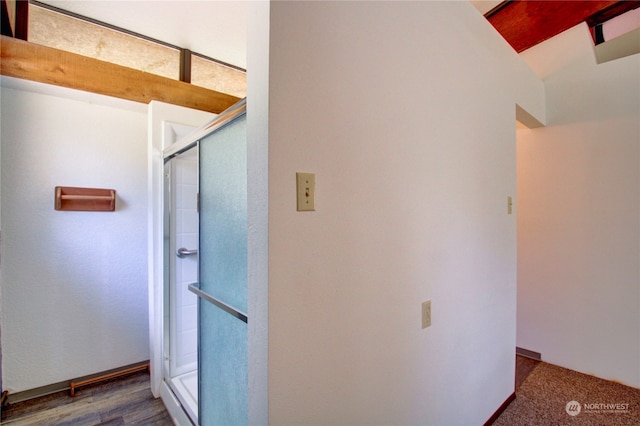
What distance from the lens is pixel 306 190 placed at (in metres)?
0.80

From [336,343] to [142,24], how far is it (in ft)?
8.48

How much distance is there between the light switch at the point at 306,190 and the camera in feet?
2.58

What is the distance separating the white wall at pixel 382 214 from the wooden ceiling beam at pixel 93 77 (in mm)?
1715

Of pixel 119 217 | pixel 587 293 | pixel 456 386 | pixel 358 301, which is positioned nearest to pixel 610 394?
pixel 587 293

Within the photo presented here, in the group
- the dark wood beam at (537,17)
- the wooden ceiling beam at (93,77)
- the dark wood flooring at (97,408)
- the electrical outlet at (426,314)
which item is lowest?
the dark wood flooring at (97,408)

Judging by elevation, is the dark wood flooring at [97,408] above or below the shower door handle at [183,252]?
below

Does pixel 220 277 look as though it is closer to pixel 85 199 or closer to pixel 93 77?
pixel 85 199

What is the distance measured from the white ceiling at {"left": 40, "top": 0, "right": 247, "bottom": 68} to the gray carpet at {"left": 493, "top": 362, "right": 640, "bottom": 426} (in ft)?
10.5

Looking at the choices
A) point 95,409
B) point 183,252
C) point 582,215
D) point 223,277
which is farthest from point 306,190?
point 582,215

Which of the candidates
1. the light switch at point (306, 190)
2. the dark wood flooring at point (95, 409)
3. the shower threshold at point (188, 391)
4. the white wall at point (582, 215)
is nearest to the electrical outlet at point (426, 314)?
the light switch at point (306, 190)

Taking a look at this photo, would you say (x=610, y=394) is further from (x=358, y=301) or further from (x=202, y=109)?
(x=202, y=109)

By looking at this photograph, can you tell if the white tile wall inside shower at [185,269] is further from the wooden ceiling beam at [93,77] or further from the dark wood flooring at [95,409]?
the wooden ceiling beam at [93,77]

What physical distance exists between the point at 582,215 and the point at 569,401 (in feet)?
→ 4.59

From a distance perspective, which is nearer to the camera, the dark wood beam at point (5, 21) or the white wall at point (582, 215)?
the dark wood beam at point (5, 21)
